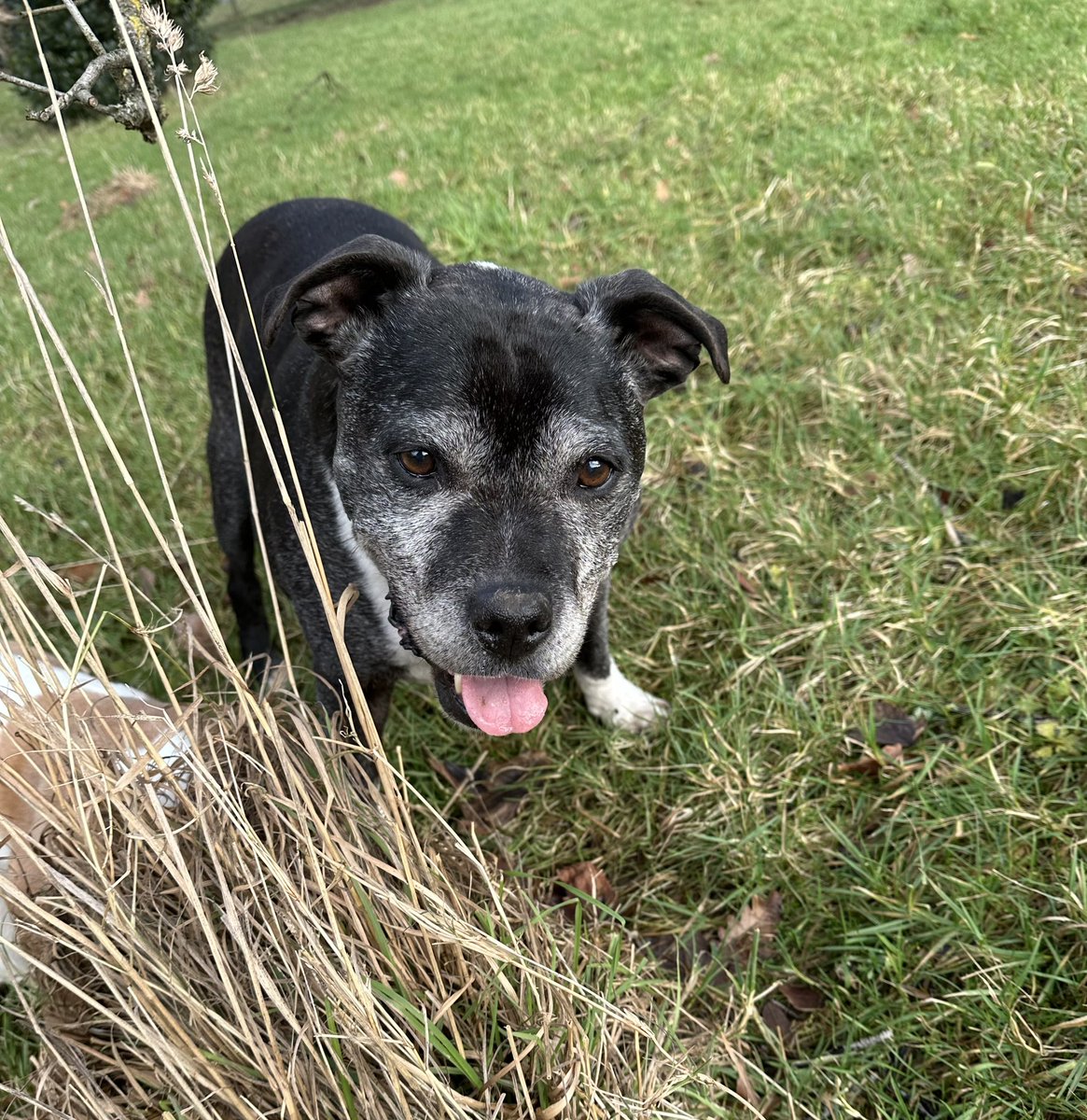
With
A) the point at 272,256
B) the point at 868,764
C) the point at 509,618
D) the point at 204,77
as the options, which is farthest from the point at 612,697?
the point at 204,77

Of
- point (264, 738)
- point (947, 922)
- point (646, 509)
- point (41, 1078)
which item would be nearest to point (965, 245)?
point (646, 509)

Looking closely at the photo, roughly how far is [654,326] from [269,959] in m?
2.05

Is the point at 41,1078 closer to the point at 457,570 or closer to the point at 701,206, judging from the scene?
the point at 457,570

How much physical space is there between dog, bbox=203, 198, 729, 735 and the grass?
29.4 inches

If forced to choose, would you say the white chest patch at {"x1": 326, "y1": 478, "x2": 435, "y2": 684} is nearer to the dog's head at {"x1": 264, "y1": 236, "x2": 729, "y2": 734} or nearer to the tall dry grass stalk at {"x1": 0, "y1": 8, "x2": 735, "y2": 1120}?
the dog's head at {"x1": 264, "y1": 236, "x2": 729, "y2": 734}

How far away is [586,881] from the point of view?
288cm

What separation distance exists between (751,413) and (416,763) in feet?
8.03

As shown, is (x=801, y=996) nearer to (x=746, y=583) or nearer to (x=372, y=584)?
(x=746, y=583)

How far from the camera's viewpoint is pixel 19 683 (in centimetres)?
196

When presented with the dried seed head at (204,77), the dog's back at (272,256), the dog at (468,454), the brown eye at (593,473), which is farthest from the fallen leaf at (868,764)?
the dried seed head at (204,77)

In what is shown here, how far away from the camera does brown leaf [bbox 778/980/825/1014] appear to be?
8.14 feet

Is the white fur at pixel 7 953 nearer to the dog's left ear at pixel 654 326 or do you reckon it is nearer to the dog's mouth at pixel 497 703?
the dog's mouth at pixel 497 703

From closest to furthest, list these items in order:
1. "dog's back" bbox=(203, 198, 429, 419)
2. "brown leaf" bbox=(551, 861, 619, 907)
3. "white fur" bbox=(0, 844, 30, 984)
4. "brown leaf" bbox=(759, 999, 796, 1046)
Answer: "white fur" bbox=(0, 844, 30, 984)
"brown leaf" bbox=(759, 999, 796, 1046)
"brown leaf" bbox=(551, 861, 619, 907)
"dog's back" bbox=(203, 198, 429, 419)

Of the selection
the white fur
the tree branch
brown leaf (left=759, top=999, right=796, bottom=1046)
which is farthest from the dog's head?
the white fur
